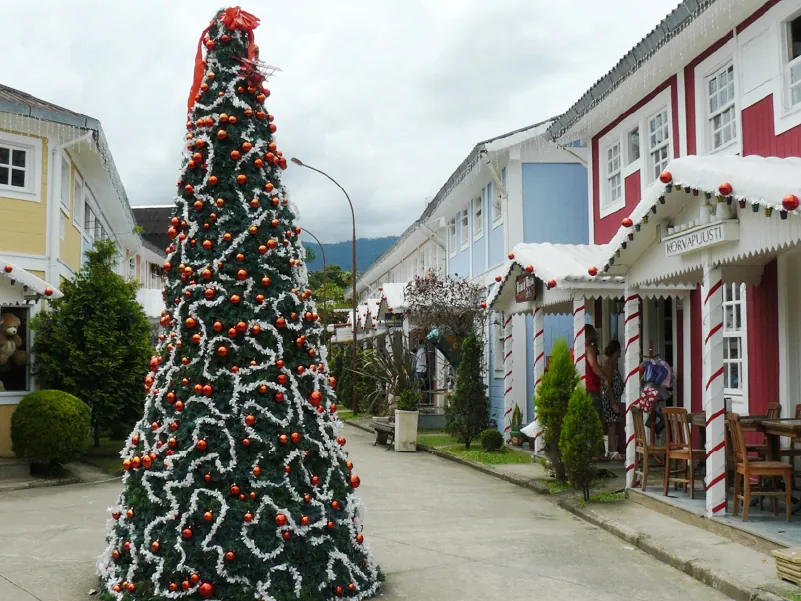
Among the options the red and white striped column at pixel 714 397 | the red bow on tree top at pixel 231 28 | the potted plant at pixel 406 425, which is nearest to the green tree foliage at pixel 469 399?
the potted plant at pixel 406 425

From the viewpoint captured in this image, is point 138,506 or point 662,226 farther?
point 662,226

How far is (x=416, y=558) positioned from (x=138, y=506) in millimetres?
2703

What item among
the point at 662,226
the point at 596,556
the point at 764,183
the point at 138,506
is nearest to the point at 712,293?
the point at 662,226

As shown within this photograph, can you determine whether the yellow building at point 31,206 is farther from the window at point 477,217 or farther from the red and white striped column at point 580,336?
the window at point 477,217

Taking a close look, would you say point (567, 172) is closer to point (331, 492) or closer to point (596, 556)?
point (596, 556)

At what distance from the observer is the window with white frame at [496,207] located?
18.5 meters

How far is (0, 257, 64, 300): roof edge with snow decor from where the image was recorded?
1211 centimetres

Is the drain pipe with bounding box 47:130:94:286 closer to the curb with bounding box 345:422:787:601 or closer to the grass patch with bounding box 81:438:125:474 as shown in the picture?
the grass patch with bounding box 81:438:125:474

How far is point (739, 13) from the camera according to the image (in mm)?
9633

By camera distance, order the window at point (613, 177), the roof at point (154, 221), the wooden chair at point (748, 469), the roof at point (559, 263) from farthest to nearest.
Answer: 1. the roof at point (154, 221)
2. the window at point (613, 177)
3. the roof at point (559, 263)
4. the wooden chair at point (748, 469)

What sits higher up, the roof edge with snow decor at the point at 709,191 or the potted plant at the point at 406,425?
the roof edge with snow decor at the point at 709,191

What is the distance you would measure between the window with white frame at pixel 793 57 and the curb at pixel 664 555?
4824 millimetres

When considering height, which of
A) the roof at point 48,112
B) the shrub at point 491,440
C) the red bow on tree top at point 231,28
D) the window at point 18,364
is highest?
the roof at point 48,112

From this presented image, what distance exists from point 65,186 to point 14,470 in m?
5.69
